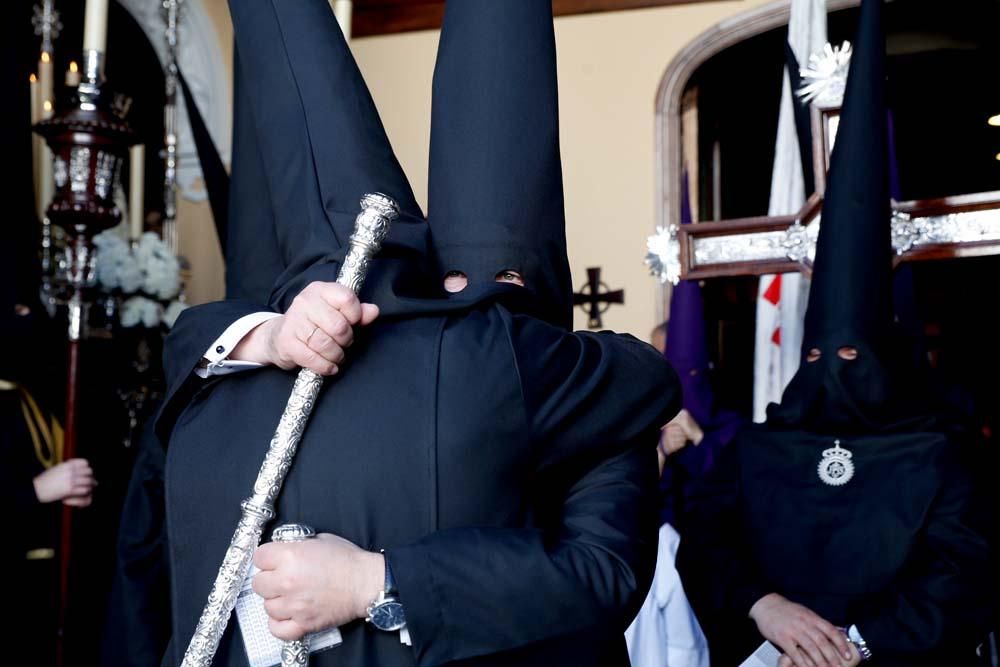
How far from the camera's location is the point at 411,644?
140cm

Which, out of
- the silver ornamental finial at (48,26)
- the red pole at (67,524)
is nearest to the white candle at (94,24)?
the red pole at (67,524)

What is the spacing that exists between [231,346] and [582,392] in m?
0.51

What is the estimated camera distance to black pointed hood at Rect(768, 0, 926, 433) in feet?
9.61

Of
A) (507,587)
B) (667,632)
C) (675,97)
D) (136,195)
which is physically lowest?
(667,632)

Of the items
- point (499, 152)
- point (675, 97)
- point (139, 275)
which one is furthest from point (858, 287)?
point (675, 97)

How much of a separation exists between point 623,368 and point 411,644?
498 mm

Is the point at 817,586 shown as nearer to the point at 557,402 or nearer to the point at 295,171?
the point at 557,402

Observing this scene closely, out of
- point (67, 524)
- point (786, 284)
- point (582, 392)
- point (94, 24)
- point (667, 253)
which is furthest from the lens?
point (786, 284)

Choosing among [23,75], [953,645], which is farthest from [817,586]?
[23,75]

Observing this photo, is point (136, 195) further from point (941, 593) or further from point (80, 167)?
point (941, 593)

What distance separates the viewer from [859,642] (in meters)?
2.71

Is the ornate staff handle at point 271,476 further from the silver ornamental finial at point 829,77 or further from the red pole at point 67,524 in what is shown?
the silver ornamental finial at point 829,77

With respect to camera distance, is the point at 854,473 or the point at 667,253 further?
the point at 667,253

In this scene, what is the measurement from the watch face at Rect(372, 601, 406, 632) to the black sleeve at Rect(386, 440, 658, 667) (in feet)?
0.07
